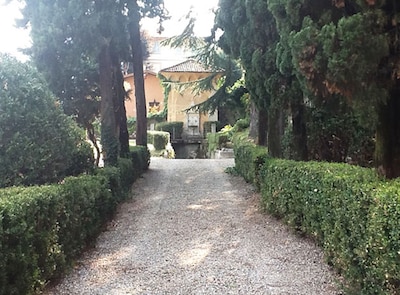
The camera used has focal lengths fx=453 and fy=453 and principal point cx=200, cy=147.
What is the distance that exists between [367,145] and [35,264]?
8259 mm

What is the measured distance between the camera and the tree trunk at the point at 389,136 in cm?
524

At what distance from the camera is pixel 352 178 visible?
4.82 metres

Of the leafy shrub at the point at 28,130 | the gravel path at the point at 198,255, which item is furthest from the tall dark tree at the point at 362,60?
the leafy shrub at the point at 28,130

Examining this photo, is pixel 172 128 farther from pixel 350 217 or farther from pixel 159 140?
pixel 350 217

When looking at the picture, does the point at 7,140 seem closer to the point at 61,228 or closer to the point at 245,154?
the point at 61,228

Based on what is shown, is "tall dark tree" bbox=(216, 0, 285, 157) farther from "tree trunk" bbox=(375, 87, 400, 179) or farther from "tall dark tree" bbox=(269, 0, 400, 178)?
"tree trunk" bbox=(375, 87, 400, 179)

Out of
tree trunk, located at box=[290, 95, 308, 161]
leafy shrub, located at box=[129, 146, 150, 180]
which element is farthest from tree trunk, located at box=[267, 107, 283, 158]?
leafy shrub, located at box=[129, 146, 150, 180]

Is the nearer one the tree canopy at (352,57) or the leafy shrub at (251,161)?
the tree canopy at (352,57)

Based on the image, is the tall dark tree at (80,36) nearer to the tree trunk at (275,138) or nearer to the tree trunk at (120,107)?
the tree trunk at (120,107)

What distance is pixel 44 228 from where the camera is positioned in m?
4.71

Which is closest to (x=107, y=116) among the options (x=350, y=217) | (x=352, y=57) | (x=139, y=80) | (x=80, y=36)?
(x=80, y=36)

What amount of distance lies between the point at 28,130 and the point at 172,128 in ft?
103

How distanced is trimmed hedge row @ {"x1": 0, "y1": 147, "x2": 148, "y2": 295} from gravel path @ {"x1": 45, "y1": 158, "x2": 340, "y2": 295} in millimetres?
324

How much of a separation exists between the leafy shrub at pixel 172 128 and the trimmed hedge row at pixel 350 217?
30.2 metres
